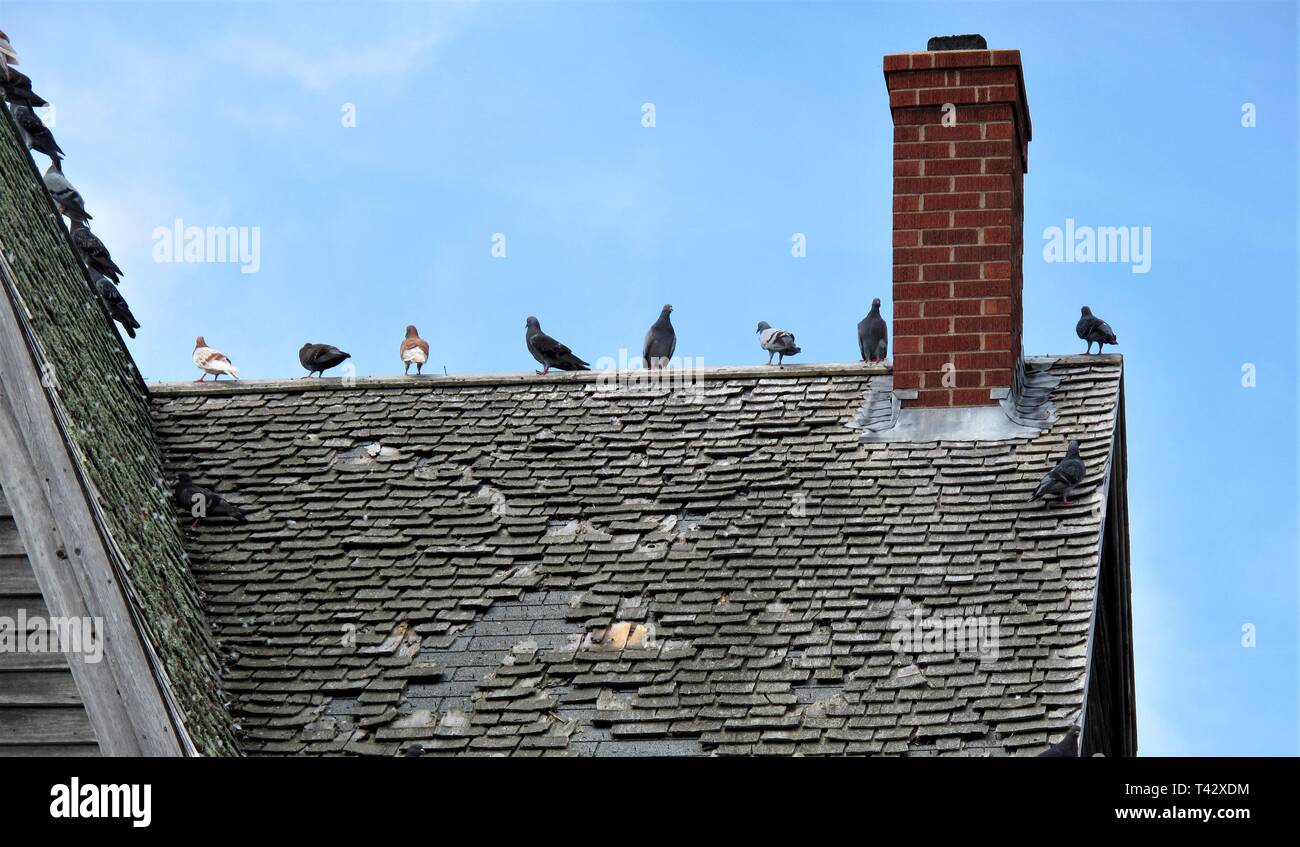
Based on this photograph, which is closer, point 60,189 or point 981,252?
point 981,252

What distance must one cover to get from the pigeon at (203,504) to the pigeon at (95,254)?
7.95 ft

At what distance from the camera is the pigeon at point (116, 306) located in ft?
45.5

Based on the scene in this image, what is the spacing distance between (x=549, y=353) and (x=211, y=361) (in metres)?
2.82

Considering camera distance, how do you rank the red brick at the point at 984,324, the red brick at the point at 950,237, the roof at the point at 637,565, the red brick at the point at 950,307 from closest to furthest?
1. the roof at the point at 637,565
2. the red brick at the point at 984,324
3. the red brick at the point at 950,307
4. the red brick at the point at 950,237

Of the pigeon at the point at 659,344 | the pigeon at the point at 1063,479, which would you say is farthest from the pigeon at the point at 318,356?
the pigeon at the point at 1063,479

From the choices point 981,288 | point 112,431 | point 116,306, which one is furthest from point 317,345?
point 981,288

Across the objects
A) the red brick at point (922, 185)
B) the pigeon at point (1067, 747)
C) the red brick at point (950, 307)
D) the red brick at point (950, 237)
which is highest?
the red brick at point (922, 185)

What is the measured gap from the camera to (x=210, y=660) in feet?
36.9

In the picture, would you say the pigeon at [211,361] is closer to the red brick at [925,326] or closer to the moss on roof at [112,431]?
the moss on roof at [112,431]

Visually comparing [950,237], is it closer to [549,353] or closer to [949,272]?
[949,272]

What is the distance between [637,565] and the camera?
1180 cm
